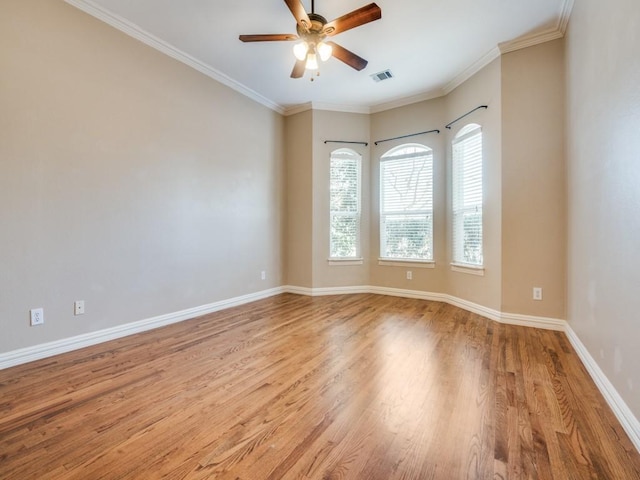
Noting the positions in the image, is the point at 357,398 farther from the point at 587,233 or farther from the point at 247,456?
the point at 587,233

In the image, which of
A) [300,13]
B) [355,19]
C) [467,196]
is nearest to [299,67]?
[300,13]

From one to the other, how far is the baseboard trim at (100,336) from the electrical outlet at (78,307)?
209mm

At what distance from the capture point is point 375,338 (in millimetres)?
2854

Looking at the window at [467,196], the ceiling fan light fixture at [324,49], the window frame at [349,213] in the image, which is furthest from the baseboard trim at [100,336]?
the window at [467,196]

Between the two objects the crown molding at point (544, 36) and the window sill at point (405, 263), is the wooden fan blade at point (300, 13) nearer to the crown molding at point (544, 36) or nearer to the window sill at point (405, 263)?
the crown molding at point (544, 36)

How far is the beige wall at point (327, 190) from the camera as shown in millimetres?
4840

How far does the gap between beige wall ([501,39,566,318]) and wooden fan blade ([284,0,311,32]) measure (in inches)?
91.7

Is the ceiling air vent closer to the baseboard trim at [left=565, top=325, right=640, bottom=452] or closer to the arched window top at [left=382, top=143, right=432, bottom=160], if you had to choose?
the arched window top at [left=382, top=143, right=432, bottom=160]

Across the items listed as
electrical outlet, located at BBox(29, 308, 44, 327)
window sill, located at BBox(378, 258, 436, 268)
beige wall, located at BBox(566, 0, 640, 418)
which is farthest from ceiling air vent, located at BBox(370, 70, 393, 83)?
electrical outlet, located at BBox(29, 308, 44, 327)

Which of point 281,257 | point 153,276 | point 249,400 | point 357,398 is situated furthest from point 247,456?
point 281,257

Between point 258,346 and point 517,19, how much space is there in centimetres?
397

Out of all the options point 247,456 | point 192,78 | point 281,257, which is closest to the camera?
point 247,456

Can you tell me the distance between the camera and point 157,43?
3.17 meters

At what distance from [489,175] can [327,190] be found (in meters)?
2.34
